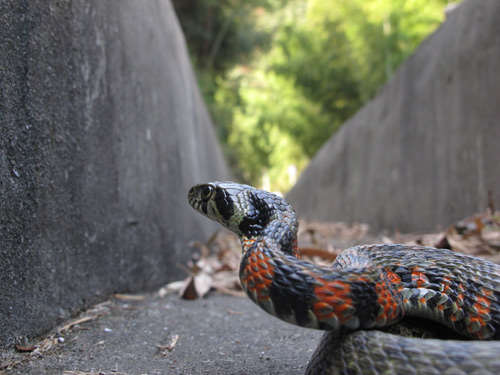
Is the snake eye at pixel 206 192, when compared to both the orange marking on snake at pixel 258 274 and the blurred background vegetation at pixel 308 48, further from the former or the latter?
the blurred background vegetation at pixel 308 48

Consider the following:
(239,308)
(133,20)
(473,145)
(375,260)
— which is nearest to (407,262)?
(375,260)

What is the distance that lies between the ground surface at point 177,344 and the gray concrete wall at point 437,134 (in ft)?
11.2

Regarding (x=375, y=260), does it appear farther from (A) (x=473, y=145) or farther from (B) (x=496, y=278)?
(A) (x=473, y=145)

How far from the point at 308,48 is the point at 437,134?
776 cm

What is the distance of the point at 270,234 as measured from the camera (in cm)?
126

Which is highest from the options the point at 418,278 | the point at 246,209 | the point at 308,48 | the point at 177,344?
the point at 308,48

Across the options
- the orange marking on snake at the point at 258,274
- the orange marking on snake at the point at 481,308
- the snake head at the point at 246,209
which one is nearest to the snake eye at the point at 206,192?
the snake head at the point at 246,209

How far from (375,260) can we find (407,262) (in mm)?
109

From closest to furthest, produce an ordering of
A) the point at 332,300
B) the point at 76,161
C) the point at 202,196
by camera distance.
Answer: the point at 332,300 < the point at 202,196 < the point at 76,161

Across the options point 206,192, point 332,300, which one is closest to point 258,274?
point 332,300

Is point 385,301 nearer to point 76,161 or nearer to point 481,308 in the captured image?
point 481,308

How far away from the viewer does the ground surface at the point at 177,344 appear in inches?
51.4

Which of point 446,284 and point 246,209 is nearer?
point 446,284

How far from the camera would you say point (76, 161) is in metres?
1.72
